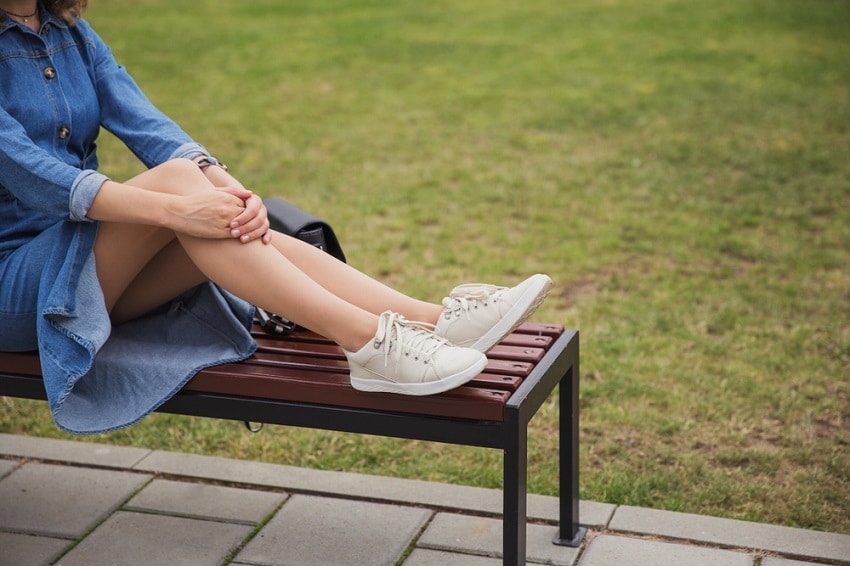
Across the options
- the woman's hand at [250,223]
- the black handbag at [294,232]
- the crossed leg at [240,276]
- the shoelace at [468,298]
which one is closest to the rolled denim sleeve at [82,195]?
the crossed leg at [240,276]

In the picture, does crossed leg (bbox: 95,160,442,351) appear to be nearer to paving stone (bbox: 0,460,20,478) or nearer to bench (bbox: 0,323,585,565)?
bench (bbox: 0,323,585,565)

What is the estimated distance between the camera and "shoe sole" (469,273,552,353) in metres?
2.52

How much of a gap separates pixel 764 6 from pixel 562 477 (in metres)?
9.34

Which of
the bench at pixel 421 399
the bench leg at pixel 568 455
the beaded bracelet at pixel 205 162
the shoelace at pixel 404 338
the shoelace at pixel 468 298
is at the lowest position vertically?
the bench leg at pixel 568 455

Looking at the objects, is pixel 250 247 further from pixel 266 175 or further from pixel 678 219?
pixel 266 175

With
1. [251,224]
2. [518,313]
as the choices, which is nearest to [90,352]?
[251,224]

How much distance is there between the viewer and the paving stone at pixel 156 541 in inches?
113

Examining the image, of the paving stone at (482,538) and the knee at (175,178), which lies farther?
the paving stone at (482,538)

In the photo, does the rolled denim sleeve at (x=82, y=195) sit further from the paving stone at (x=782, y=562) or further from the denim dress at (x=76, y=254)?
the paving stone at (x=782, y=562)

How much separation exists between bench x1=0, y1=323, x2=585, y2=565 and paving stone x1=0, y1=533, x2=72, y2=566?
0.45m

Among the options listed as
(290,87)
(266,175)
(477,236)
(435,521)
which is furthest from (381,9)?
(435,521)

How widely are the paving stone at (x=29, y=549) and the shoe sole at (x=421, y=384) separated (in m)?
1.05

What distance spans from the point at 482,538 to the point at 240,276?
1.02 meters

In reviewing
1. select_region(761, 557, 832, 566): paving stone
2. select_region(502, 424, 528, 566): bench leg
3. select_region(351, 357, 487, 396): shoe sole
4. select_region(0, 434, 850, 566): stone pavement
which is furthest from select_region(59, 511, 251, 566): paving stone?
select_region(761, 557, 832, 566): paving stone
